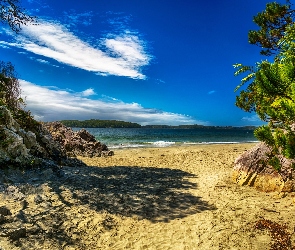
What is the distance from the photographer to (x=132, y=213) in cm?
754

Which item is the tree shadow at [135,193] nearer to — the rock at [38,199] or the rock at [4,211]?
the rock at [38,199]

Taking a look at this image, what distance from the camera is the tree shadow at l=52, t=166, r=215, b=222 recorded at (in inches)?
302

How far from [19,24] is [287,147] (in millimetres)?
11840

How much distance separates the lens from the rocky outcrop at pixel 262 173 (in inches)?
328

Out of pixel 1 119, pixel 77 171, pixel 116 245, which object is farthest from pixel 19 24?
pixel 116 245

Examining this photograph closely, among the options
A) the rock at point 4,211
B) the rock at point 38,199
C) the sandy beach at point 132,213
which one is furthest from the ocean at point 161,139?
the rock at point 4,211

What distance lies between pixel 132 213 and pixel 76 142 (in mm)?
15545

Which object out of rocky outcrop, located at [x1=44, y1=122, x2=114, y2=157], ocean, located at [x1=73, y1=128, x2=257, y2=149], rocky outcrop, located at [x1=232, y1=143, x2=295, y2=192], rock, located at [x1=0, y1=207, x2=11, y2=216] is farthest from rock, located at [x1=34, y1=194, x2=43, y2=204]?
ocean, located at [x1=73, y1=128, x2=257, y2=149]

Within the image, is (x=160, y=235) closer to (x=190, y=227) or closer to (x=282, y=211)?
(x=190, y=227)

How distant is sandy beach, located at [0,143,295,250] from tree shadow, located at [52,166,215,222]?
0.03 m

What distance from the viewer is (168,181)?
37.4ft

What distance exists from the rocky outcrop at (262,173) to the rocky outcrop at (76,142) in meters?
13.6

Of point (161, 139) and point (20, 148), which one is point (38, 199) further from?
point (161, 139)

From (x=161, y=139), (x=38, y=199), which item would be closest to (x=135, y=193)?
(x=38, y=199)
